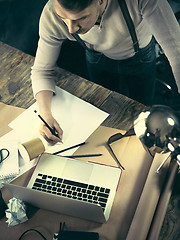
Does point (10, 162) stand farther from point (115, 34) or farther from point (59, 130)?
point (115, 34)

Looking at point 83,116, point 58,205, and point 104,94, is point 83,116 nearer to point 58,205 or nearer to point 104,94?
point 104,94

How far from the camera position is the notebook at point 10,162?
126 centimetres

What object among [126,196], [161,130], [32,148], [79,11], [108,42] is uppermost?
[79,11]

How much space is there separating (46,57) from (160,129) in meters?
0.70

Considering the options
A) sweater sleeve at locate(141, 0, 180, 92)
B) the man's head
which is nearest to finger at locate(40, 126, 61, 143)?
the man's head

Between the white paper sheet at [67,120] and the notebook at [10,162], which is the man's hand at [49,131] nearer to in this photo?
the white paper sheet at [67,120]

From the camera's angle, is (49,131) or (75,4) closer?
(75,4)

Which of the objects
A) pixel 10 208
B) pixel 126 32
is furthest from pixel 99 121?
pixel 10 208

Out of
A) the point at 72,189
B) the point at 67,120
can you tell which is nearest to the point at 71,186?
the point at 72,189

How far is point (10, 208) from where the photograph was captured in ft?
3.70

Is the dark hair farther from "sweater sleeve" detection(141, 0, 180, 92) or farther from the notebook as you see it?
the notebook

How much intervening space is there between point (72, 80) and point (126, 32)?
1.22 feet

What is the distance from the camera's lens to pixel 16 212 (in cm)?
111

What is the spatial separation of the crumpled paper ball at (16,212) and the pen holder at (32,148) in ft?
0.60
